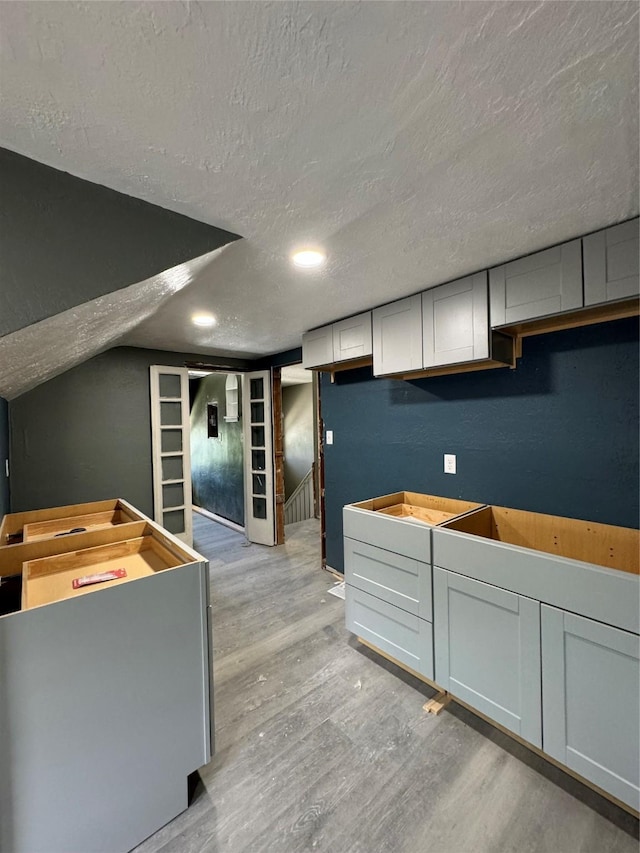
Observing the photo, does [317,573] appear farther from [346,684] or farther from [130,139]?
[130,139]

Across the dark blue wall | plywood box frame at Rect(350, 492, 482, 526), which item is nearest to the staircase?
the dark blue wall

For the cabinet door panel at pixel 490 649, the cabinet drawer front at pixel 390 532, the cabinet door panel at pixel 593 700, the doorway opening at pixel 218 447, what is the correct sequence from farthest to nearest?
the doorway opening at pixel 218 447 < the cabinet drawer front at pixel 390 532 < the cabinet door panel at pixel 490 649 < the cabinet door panel at pixel 593 700

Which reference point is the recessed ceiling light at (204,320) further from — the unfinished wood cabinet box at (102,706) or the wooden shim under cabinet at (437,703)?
the wooden shim under cabinet at (437,703)

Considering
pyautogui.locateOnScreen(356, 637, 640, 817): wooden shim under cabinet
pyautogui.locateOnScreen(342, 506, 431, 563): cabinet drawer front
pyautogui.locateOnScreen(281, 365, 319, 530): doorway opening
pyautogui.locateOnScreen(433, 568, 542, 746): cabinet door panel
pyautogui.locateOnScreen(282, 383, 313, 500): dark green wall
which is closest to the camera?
pyautogui.locateOnScreen(356, 637, 640, 817): wooden shim under cabinet

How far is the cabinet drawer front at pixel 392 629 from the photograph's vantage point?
1.88 metres

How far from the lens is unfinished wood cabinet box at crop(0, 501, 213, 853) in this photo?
1.08 metres

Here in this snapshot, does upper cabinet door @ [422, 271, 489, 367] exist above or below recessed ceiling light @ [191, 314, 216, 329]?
below

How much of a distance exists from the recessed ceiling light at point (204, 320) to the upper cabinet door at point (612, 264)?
2.21m

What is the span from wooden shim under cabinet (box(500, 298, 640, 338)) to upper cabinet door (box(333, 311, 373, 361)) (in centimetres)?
94

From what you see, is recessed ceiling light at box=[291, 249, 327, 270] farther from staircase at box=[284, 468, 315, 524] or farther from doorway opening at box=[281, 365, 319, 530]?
staircase at box=[284, 468, 315, 524]

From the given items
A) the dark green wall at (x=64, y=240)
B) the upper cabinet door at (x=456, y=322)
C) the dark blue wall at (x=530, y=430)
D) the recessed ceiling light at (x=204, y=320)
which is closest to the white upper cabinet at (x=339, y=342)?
the dark blue wall at (x=530, y=430)

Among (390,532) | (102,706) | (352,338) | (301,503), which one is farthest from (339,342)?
(301,503)

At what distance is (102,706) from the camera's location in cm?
120

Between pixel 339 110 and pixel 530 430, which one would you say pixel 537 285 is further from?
pixel 339 110
